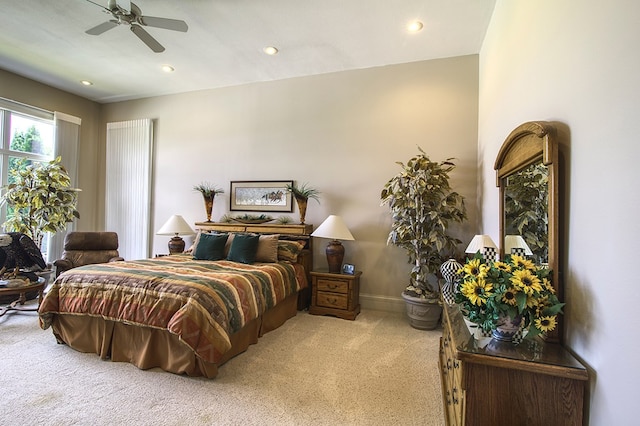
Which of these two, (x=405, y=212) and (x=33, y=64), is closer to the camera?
(x=405, y=212)

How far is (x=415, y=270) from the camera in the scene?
135 inches

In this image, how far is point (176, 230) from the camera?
4512 mm

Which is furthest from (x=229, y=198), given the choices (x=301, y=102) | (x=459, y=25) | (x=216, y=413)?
(x=459, y=25)

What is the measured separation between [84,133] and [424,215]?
6.14 meters

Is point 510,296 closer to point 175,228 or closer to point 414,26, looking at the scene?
point 414,26

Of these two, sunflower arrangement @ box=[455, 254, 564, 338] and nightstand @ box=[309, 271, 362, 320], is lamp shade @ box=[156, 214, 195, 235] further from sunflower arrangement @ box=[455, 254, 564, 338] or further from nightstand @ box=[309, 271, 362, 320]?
sunflower arrangement @ box=[455, 254, 564, 338]

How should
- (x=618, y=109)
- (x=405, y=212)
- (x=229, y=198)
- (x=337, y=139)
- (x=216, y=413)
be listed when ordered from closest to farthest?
(x=618, y=109), (x=216, y=413), (x=405, y=212), (x=337, y=139), (x=229, y=198)

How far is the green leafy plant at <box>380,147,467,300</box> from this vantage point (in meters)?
3.27

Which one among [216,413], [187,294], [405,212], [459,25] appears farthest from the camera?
[405,212]

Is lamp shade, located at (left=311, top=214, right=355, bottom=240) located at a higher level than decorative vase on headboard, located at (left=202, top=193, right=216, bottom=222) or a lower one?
lower

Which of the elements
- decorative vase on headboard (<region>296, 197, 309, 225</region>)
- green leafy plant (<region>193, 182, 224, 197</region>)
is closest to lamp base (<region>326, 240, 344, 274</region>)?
decorative vase on headboard (<region>296, 197, 309, 225</region>)

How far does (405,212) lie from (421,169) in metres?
0.52

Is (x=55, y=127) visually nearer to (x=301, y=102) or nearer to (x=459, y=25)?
(x=301, y=102)

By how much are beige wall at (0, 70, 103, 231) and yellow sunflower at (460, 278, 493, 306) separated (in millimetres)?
6503
